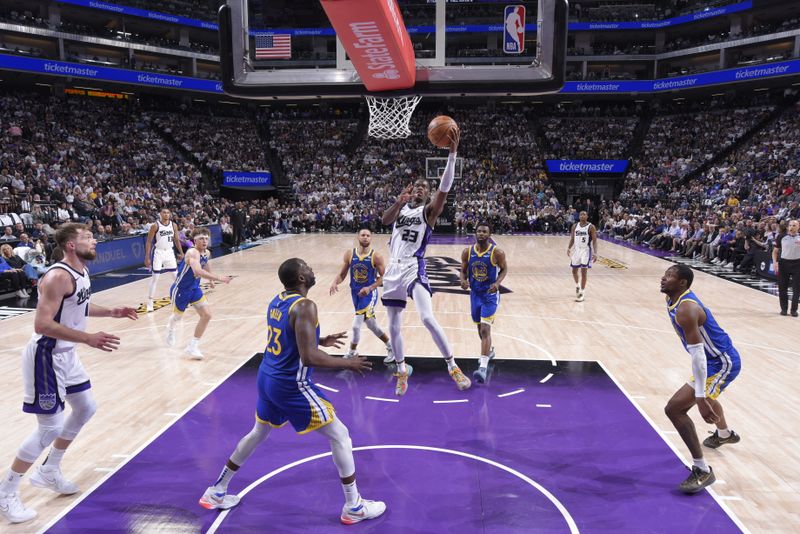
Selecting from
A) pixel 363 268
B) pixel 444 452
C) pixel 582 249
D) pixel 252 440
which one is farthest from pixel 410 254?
pixel 582 249

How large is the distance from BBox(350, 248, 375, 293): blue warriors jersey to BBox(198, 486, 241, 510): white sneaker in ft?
11.6

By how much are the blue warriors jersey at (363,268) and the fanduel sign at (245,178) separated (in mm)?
23067

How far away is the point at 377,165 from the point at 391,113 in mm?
19120

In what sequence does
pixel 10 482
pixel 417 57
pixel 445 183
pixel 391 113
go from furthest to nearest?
pixel 391 113 < pixel 417 57 < pixel 445 183 < pixel 10 482

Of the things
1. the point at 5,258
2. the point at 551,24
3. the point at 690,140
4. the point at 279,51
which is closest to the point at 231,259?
the point at 5,258

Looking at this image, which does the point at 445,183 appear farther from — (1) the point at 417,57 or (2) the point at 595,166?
(2) the point at 595,166

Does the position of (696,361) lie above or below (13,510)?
above

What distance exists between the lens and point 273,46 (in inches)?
367

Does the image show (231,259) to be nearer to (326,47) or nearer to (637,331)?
(326,47)

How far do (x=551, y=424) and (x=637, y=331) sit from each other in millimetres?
4171

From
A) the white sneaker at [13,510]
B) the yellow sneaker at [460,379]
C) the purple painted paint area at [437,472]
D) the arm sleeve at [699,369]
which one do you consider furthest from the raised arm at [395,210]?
the white sneaker at [13,510]

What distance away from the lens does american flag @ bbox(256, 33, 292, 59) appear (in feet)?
30.4

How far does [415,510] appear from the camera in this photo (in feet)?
12.5

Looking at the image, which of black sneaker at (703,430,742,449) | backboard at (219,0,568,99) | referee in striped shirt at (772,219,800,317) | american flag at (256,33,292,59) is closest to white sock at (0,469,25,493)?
black sneaker at (703,430,742,449)
